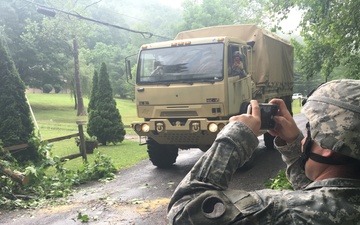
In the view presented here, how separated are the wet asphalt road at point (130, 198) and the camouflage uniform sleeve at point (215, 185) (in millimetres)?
3093

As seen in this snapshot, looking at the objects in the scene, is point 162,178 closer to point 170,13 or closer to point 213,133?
point 213,133

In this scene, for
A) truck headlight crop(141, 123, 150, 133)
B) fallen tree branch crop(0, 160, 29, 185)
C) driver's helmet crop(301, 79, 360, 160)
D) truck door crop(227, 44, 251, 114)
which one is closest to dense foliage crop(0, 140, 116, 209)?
fallen tree branch crop(0, 160, 29, 185)

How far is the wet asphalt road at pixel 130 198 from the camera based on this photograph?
545 cm

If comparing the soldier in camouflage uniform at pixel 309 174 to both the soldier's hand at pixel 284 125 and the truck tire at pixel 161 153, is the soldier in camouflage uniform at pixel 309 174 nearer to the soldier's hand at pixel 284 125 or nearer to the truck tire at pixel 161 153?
the soldier's hand at pixel 284 125

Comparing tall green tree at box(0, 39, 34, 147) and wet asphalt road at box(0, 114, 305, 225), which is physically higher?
tall green tree at box(0, 39, 34, 147)

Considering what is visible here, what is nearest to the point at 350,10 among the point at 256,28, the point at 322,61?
the point at 256,28

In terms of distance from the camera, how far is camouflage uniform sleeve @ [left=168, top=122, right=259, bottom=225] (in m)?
1.14

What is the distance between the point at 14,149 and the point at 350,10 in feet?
23.4

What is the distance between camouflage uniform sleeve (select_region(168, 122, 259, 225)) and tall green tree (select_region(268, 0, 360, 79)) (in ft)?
21.9

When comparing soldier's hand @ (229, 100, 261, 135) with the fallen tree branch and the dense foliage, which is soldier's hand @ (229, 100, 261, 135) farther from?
the fallen tree branch

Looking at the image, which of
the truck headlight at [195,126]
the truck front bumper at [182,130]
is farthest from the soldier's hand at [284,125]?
the truck headlight at [195,126]

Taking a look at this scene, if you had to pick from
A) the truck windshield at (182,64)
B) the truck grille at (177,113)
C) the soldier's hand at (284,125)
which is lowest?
the truck grille at (177,113)

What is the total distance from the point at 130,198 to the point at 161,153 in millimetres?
2421

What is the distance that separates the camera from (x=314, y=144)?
4.33ft
